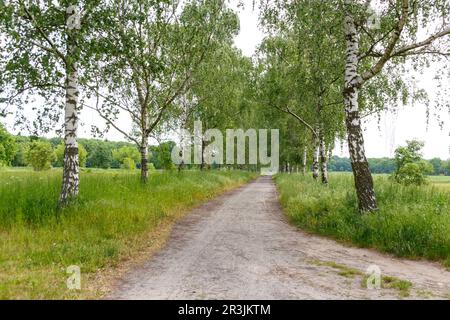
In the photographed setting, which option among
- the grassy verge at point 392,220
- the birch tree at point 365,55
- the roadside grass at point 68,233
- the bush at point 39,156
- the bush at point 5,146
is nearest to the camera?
the roadside grass at point 68,233

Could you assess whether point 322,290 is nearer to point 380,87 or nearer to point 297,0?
point 297,0

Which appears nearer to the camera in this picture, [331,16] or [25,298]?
[25,298]

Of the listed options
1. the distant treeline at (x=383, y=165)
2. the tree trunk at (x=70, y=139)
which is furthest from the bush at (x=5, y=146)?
the distant treeline at (x=383, y=165)


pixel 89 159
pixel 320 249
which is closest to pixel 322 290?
pixel 320 249

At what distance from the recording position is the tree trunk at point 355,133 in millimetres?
10984

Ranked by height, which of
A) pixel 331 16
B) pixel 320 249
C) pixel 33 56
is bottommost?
pixel 320 249

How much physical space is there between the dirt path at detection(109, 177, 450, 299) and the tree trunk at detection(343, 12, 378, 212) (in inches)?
77.2

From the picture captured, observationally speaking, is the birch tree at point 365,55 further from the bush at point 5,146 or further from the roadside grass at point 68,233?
the bush at point 5,146

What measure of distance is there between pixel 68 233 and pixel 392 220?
8.58 metres

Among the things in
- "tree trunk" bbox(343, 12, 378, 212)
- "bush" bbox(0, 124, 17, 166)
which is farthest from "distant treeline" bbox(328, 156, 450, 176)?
"tree trunk" bbox(343, 12, 378, 212)

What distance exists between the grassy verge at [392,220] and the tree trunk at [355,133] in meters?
0.52

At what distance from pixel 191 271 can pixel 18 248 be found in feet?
13.1

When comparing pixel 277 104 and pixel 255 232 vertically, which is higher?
pixel 277 104
